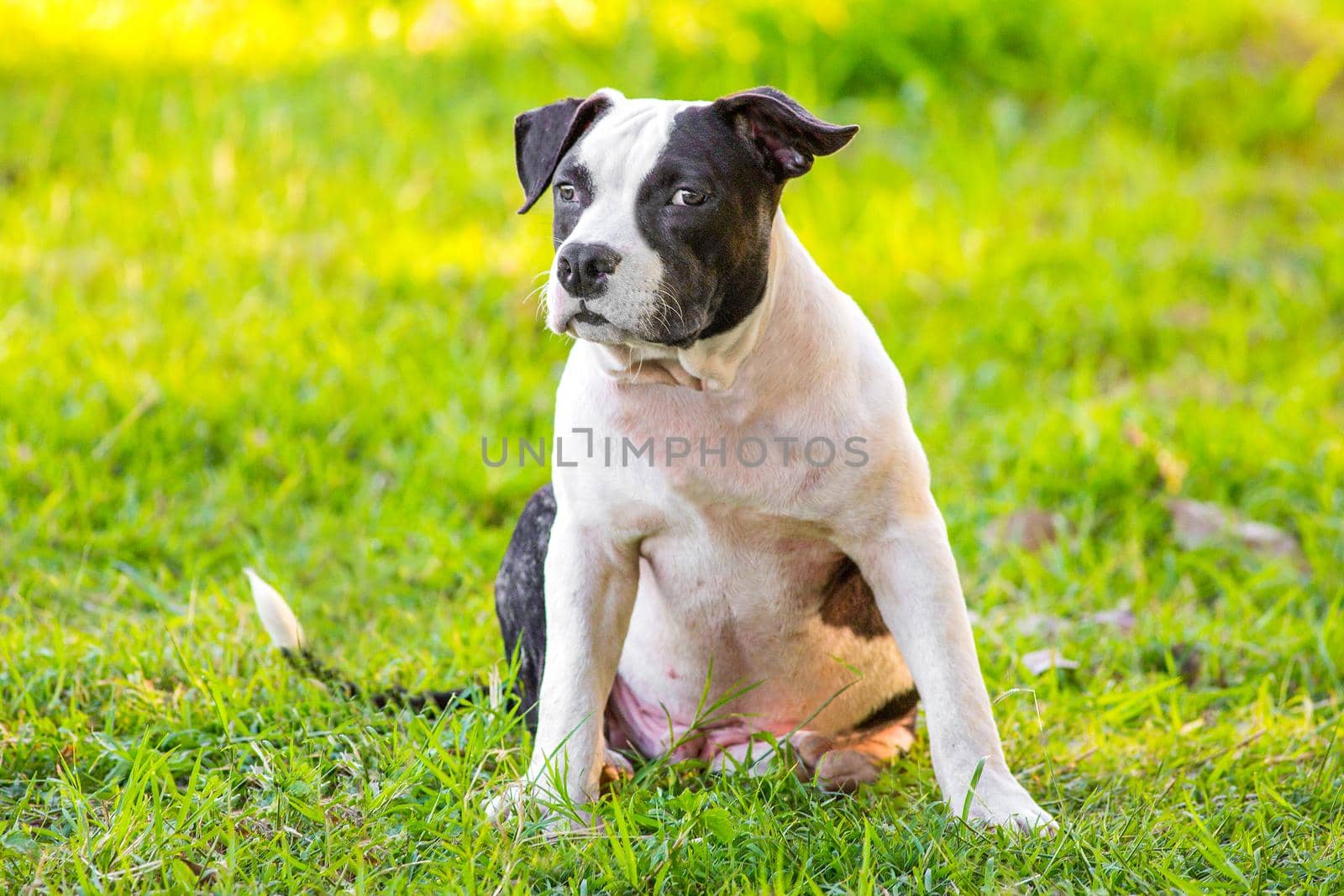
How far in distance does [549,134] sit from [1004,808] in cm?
162

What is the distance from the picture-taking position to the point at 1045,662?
Answer: 373 cm

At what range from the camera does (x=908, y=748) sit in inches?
131

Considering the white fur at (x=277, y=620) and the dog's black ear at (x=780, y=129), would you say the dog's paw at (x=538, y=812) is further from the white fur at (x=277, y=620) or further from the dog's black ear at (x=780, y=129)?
the dog's black ear at (x=780, y=129)

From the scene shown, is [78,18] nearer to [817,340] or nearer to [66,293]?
[66,293]

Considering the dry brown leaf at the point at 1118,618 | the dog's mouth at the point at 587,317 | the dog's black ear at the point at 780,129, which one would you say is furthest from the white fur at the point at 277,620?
the dry brown leaf at the point at 1118,618

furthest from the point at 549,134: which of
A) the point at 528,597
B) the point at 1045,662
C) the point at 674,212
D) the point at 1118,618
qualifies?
the point at 1118,618

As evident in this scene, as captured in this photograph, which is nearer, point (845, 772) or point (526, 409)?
point (845, 772)

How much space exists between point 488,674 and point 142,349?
2546mm

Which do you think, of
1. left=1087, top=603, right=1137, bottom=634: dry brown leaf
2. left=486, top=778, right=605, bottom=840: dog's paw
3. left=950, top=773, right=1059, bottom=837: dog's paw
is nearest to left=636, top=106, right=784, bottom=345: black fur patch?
left=486, top=778, right=605, bottom=840: dog's paw

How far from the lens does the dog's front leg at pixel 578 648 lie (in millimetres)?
2824

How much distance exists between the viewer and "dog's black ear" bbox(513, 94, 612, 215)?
2863mm

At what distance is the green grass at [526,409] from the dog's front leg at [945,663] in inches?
4.5

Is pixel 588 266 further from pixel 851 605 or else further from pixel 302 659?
pixel 302 659

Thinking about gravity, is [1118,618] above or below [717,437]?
below
